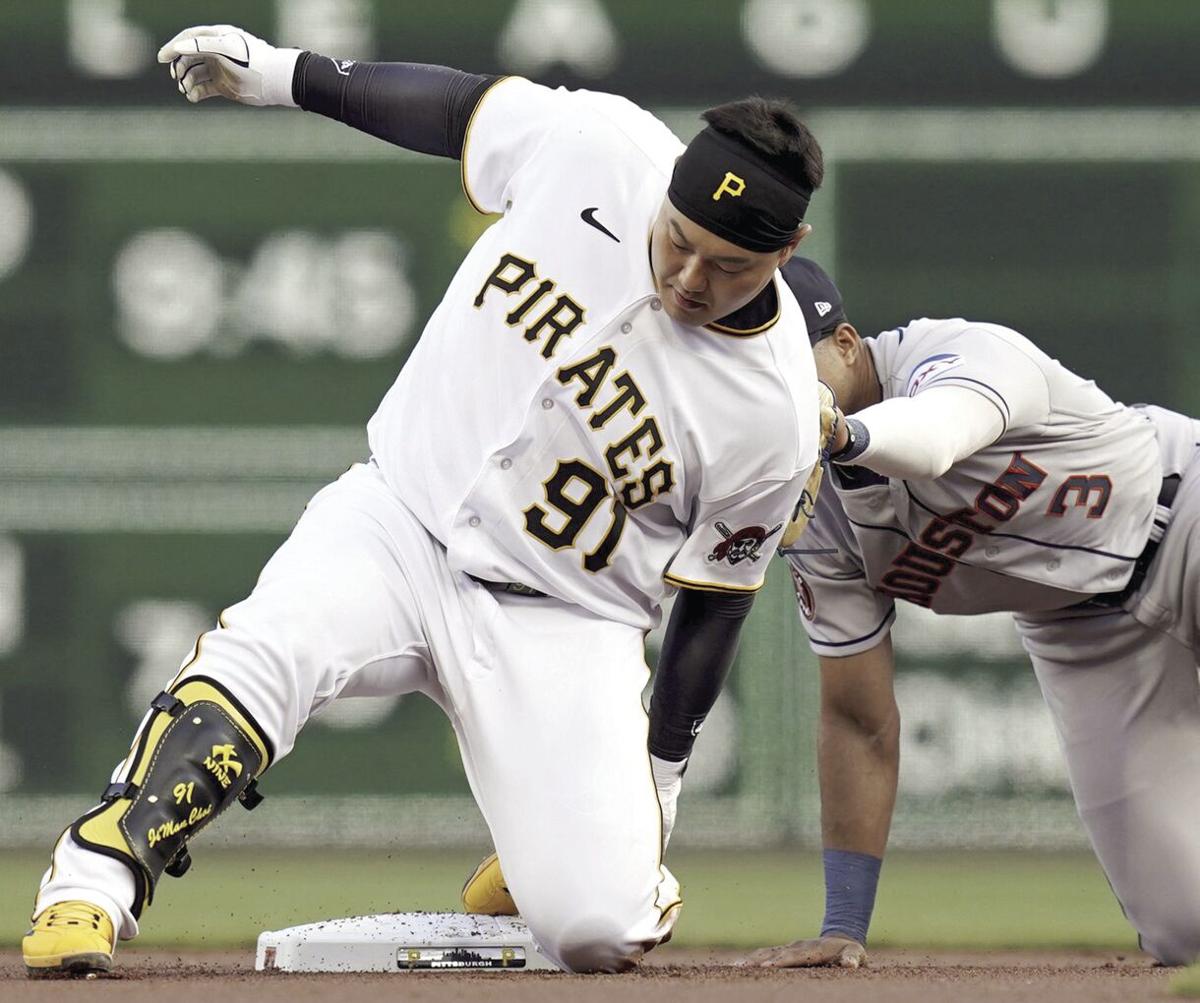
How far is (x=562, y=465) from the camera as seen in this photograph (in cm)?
325

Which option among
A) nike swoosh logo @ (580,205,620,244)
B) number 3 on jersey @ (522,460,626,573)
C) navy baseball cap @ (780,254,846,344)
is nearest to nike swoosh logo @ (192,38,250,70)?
nike swoosh logo @ (580,205,620,244)

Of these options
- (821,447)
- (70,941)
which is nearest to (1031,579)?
(821,447)

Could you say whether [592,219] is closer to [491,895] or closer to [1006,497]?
[1006,497]

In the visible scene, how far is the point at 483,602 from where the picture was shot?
3.30m

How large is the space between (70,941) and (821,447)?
4.53ft

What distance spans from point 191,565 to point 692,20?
7.23 ft

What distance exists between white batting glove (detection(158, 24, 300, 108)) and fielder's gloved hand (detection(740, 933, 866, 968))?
67.4 inches

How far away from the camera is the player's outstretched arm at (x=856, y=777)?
3848mm

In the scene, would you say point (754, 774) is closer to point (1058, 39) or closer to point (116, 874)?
point (1058, 39)

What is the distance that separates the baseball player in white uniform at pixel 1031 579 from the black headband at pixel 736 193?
1.44 feet

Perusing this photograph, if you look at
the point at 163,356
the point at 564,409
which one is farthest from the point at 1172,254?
the point at 564,409

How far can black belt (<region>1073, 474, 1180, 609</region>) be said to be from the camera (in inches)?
149

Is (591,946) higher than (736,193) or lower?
lower

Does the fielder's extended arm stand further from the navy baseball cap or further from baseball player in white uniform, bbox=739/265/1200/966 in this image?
the navy baseball cap
